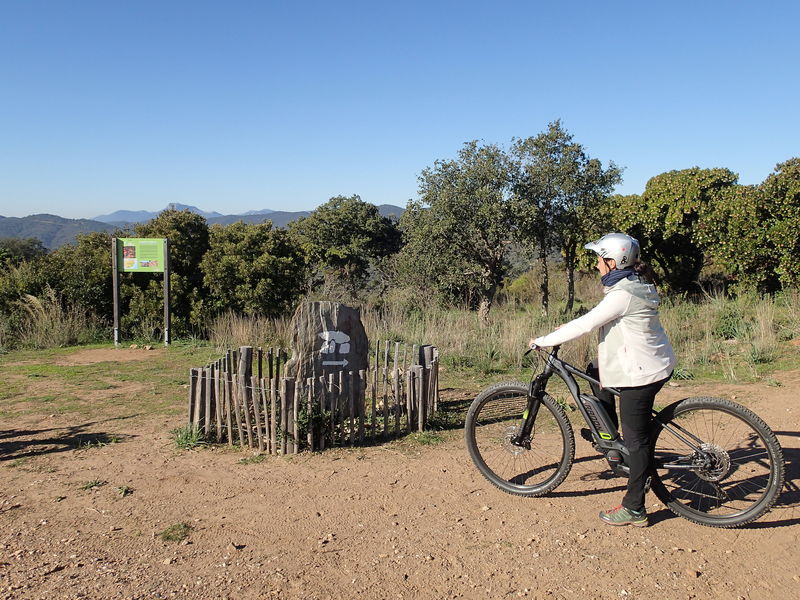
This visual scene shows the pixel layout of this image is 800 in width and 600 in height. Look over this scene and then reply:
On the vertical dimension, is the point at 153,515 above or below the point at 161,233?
below

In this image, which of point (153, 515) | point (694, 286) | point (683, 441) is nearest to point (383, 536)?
point (153, 515)

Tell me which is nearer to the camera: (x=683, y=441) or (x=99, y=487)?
(x=683, y=441)

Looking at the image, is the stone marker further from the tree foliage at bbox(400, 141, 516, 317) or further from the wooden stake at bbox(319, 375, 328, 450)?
the tree foliage at bbox(400, 141, 516, 317)

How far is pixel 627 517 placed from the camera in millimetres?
3693

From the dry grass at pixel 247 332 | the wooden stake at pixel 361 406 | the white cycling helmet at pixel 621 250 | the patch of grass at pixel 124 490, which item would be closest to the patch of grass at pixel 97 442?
the patch of grass at pixel 124 490

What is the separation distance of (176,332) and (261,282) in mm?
2108

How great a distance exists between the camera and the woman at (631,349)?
3582 mm

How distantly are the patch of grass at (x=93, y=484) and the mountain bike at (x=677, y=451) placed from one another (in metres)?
2.84

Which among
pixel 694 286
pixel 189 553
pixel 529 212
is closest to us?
pixel 189 553

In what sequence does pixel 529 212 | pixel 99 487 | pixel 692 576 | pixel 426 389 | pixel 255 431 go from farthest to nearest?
pixel 529 212 < pixel 426 389 < pixel 255 431 < pixel 99 487 < pixel 692 576

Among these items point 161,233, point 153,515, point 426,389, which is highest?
point 161,233

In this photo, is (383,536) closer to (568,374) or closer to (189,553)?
(189,553)

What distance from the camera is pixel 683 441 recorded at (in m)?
3.71

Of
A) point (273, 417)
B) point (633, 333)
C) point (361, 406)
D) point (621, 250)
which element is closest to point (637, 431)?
point (633, 333)
